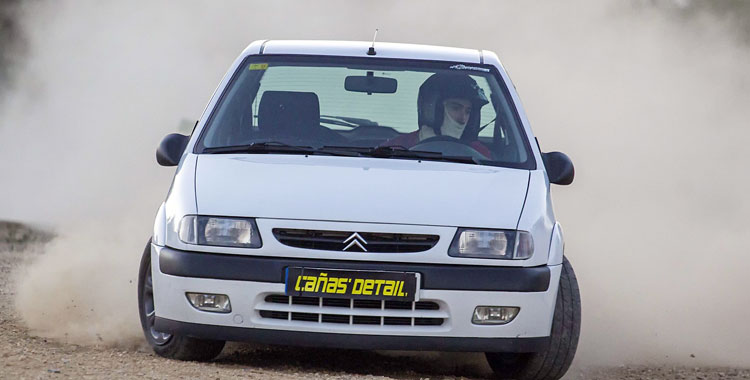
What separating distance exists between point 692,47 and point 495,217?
45.8ft

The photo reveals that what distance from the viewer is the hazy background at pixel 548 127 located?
1044cm

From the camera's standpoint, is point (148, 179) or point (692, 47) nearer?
point (148, 179)

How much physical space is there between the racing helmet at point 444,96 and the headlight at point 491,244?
117 centimetres

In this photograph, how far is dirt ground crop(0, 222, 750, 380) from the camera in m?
6.30

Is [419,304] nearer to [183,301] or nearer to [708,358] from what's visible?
[183,301]

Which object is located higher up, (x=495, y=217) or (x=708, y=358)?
(x=495, y=217)

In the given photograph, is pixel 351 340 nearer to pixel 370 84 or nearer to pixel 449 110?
pixel 449 110

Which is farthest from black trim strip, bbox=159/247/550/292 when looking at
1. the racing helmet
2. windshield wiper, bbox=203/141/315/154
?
the racing helmet

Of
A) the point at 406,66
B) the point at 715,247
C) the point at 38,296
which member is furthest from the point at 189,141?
the point at 715,247

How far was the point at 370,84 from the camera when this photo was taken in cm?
781

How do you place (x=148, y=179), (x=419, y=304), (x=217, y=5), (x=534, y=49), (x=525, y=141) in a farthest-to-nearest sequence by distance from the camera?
1. (x=217, y=5)
2. (x=534, y=49)
3. (x=148, y=179)
4. (x=525, y=141)
5. (x=419, y=304)

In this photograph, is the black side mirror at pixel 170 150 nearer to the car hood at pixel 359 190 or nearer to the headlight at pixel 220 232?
the car hood at pixel 359 190

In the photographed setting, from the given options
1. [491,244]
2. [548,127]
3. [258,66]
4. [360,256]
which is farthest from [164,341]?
[548,127]

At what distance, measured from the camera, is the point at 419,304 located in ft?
21.2
